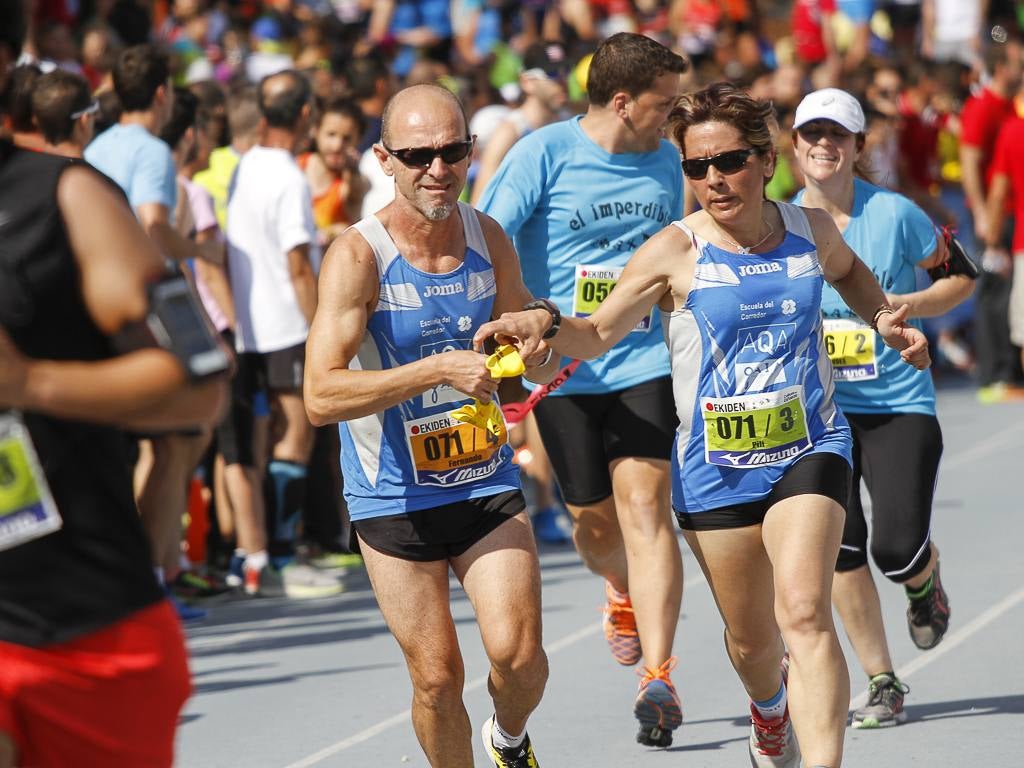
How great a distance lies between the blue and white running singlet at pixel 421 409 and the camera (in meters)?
4.47

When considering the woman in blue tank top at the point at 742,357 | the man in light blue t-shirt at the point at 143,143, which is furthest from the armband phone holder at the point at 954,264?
the man in light blue t-shirt at the point at 143,143

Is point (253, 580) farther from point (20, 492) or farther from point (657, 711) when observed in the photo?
point (20, 492)

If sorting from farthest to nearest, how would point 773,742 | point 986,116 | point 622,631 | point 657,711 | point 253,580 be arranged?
1. point 986,116
2. point 253,580
3. point 622,631
4. point 657,711
5. point 773,742

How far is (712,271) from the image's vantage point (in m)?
4.69

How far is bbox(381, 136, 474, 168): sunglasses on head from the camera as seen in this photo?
4.48m

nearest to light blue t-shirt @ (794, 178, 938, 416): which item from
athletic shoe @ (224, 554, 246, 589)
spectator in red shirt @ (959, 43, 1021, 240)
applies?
athletic shoe @ (224, 554, 246, 589)

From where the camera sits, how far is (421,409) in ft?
14.8

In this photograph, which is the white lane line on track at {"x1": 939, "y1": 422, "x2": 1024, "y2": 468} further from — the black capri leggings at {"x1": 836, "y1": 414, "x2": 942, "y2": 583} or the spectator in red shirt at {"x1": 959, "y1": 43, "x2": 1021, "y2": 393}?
the black capri leggings at {"x1": 836, "y1": 414, "x2": 942, "y2": 583}

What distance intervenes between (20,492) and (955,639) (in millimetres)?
5006

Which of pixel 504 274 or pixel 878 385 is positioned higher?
pixel 504 274

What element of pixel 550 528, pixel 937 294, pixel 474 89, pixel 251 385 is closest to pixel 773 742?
pixel 937 294

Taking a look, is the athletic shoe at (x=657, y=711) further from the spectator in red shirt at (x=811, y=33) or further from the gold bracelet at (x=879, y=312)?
the spectator in red shirt at (x=811, y=33)

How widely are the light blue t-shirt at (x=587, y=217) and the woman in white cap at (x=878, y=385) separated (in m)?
0.59

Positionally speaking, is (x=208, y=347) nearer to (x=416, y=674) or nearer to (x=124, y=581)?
(x=124, y=581)
